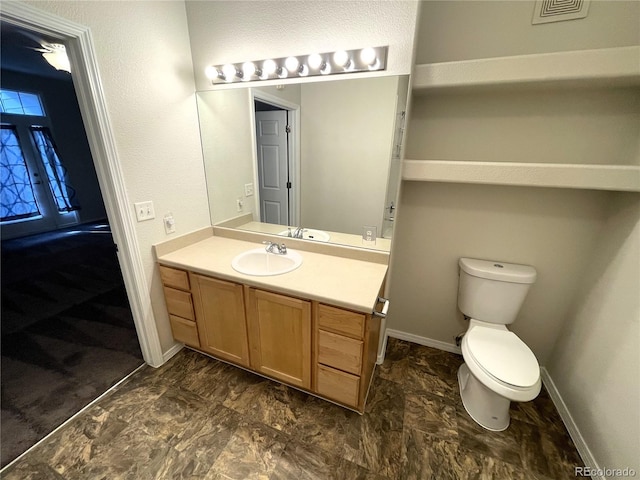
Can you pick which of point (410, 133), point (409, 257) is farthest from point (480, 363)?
point (410, 133)

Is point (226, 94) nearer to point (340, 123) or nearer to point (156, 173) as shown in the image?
point (156, 173)

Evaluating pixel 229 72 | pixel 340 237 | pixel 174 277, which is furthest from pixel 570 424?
pixel 229 72

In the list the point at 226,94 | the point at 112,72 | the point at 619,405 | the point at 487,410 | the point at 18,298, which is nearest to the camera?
the point at 619,405

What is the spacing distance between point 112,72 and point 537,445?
3027mm

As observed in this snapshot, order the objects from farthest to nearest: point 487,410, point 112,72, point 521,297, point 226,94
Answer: point 226,94 → point 521,297 → point 487,410 → point 112,72

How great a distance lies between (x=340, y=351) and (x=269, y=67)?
67.6 inches

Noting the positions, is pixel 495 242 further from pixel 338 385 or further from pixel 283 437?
pixel 283 437

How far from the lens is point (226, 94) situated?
72.6 inches

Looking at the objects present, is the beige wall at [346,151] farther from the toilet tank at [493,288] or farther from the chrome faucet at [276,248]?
the toilet tank at [493,288]

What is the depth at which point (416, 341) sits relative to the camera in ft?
6.95

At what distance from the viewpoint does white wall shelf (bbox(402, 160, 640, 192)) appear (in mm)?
1221

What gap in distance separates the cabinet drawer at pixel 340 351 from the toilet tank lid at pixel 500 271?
919mm

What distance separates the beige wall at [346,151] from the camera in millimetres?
1528

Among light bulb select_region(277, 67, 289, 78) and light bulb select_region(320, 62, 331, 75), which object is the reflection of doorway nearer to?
light bulb select_region(277, 67, 289, 78)
